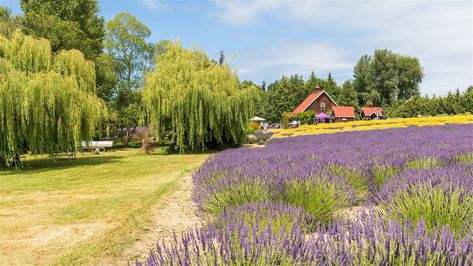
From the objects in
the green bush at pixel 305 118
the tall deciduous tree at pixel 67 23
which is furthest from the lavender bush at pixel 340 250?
the green bush at pixel 305 118

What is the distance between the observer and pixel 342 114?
220 feet

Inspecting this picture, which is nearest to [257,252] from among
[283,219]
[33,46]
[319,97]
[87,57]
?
[283,219]

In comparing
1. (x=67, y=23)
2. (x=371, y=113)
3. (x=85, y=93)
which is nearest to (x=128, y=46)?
(x=67, y=23)

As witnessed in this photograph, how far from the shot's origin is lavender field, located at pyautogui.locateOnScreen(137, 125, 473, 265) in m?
2.19

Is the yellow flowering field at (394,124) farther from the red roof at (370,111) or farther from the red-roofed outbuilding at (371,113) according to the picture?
the red roof at (370,111)

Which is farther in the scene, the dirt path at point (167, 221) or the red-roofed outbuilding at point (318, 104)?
the red-roofed outbuilding at point (318, 104)

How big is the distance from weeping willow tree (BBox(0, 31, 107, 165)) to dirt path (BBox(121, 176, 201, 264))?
25.3ft

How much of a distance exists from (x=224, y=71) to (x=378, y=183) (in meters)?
16.9

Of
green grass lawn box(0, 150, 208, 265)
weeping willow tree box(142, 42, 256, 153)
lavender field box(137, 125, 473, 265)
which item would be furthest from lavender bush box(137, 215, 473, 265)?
weeping willow tree box(142, 42, 256, 153)

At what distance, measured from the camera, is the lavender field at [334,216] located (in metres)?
2.19

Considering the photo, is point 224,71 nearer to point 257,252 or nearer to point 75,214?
point 75,214

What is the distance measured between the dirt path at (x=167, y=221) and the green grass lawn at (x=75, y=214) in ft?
0.45

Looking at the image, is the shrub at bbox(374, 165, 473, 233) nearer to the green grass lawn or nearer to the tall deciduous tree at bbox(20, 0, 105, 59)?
the green grass lawn

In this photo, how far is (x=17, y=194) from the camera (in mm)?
8773
